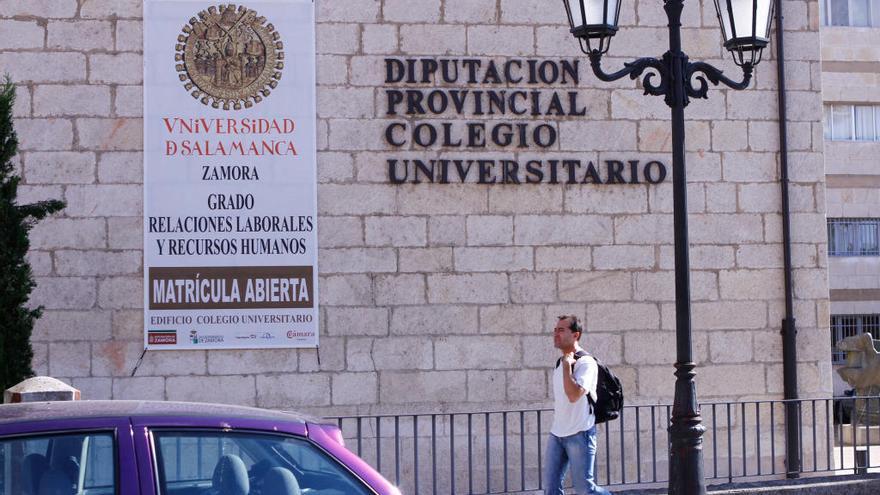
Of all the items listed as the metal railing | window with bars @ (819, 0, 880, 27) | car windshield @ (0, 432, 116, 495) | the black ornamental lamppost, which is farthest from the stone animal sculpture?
window with bars @ (819, 0, 880, 27)

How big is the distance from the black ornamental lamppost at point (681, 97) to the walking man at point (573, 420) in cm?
60

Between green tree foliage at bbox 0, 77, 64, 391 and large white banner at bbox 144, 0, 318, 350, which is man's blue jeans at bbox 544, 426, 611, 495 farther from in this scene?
green tree foliage at bbox 0, 77, 64, 391

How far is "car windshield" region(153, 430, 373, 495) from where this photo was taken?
4.70 metres

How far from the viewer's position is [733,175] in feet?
39.9

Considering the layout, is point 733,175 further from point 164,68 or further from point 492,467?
point 164,68

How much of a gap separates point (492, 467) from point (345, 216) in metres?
2.87

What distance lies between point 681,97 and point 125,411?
5.02 meters

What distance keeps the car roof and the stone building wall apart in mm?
6357

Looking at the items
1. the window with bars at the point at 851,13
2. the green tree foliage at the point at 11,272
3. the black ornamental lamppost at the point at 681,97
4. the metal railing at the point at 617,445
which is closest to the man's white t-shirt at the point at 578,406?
the black ornamental lamppost at the point at 681,97

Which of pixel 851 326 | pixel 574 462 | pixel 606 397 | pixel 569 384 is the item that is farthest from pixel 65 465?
pixel 851 326

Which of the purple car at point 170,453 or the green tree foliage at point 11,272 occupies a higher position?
the green tree foliage at point 11,272

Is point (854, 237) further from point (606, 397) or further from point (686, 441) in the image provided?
point (686, 441)

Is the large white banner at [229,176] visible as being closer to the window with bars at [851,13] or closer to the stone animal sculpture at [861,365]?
the stone animal sculpture at [861,365]

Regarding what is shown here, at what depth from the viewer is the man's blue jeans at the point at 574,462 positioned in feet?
27.8
